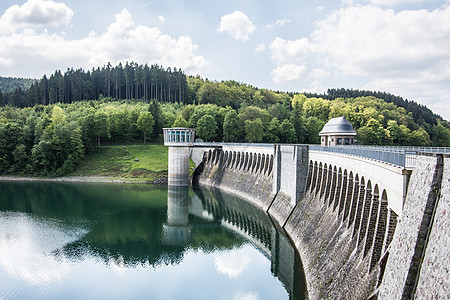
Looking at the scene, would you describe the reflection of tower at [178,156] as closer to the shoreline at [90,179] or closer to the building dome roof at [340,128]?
the shoreline at [90,179]

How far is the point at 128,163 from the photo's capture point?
76.6m

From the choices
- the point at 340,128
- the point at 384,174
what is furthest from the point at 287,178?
the point at 384,174

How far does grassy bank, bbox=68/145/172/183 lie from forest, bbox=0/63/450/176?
2551 millimetres

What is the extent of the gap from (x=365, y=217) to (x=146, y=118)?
76692 mm

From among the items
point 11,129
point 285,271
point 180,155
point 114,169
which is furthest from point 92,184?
point 285,271

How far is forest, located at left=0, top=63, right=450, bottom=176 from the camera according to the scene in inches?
3004

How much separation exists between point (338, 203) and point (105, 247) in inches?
811

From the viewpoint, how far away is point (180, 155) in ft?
221

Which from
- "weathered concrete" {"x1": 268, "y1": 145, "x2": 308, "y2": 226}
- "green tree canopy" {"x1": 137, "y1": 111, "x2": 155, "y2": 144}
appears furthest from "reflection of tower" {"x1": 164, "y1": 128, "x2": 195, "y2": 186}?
"weathered concrete" {"x1": 268, "y1": 145, "x2": 308, "y2": 226}

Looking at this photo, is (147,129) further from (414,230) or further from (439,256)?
(439,256)

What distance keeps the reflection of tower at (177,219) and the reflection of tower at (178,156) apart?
10.5ft

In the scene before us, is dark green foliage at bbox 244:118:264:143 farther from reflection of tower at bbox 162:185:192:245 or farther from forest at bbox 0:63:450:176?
reflection of tower at bbox 162:185:192:245

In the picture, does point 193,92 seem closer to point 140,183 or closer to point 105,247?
point 140,183

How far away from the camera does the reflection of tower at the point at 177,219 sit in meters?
37.0
